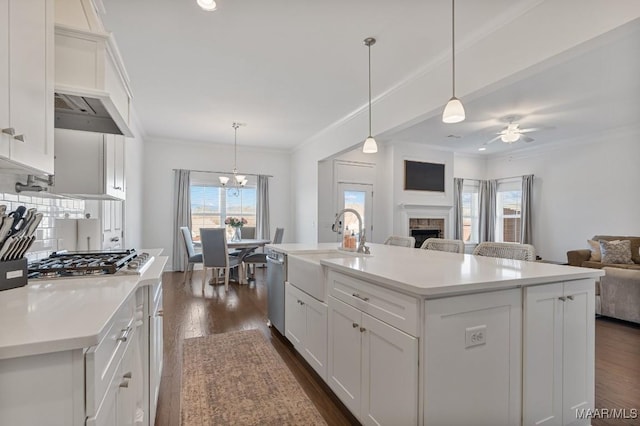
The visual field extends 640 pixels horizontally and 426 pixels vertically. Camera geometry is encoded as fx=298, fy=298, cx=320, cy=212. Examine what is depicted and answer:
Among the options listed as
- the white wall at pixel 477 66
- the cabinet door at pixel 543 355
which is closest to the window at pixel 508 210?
the white wall at pixel 477 66

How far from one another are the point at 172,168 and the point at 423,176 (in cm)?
566

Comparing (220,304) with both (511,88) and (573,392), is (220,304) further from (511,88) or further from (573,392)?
(511,88)

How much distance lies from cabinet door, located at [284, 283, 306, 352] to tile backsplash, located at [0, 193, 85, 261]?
5.66 ft

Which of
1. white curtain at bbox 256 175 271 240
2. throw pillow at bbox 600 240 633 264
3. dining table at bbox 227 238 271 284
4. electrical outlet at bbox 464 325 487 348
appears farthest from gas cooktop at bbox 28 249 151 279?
throw pillow at bbox 600 240 633 264

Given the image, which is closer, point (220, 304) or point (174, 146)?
point (220, 304)

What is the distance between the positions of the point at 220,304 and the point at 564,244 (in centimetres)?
721

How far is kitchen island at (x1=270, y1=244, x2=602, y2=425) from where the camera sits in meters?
1.28

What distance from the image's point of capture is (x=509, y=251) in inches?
88.8

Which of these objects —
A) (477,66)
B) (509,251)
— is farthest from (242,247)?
(477,66)

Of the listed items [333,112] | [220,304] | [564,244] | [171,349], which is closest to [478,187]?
[564,244]

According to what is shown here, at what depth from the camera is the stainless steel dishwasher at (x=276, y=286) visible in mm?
2921

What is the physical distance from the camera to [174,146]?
259 inches

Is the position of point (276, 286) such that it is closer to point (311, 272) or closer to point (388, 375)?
point (311, 272)

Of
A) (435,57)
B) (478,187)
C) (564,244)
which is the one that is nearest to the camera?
(435,57)
